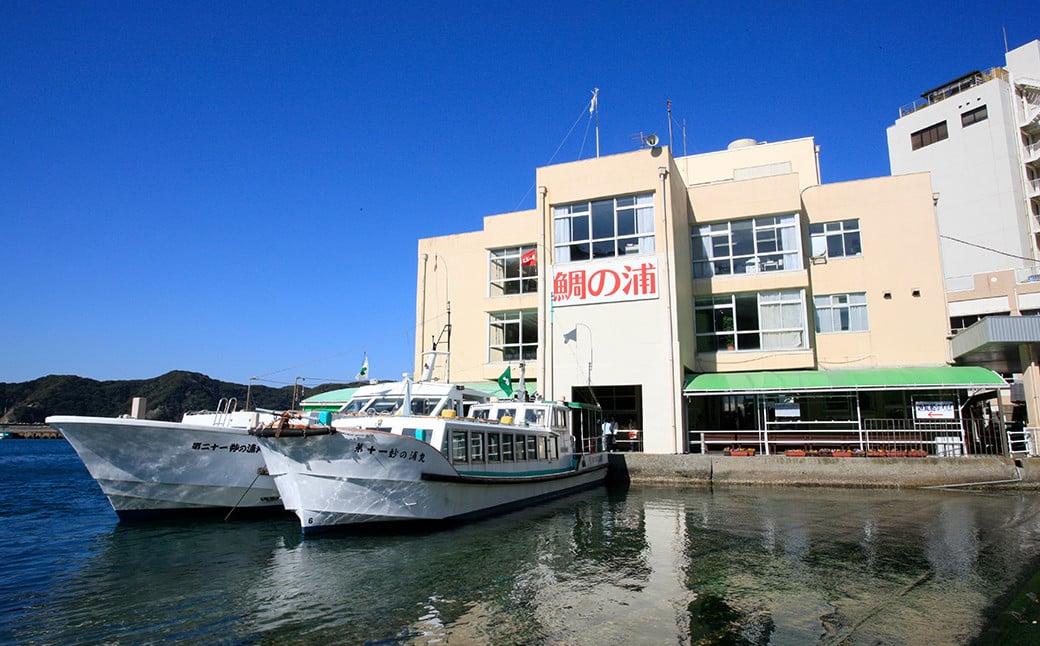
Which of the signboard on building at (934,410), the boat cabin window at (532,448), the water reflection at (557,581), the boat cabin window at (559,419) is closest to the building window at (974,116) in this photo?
the signboard on building at (934,410)

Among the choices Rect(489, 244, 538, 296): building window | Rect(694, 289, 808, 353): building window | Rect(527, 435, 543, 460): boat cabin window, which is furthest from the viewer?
Rect(489, 244, 538, 296): building window

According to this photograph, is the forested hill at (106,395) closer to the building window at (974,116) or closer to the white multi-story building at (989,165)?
the white multi-story building at (989,165)

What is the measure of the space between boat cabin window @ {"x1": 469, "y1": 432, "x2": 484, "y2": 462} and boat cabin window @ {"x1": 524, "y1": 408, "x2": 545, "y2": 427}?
179 inches

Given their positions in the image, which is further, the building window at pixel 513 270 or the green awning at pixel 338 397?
the building window at pixel 513 270

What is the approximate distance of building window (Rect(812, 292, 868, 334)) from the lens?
83.6ft

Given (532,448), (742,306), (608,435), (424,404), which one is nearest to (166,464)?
(424,404)

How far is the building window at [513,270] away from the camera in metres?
28.5

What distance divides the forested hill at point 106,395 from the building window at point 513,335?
11762cm

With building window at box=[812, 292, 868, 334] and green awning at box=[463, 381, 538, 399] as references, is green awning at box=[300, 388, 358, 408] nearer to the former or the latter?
green awning at box=[463, 381, 538, 399]

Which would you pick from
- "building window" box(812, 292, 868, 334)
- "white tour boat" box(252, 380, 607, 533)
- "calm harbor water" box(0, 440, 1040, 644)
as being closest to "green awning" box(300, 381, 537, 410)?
"white tour boat" box(252, 380, 607, 533)

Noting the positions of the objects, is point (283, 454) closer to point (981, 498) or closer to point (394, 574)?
point (394, 574)

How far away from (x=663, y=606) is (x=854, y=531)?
764cm

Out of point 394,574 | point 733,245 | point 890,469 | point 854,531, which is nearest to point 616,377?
point 733,245

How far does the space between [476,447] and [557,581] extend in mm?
6288
